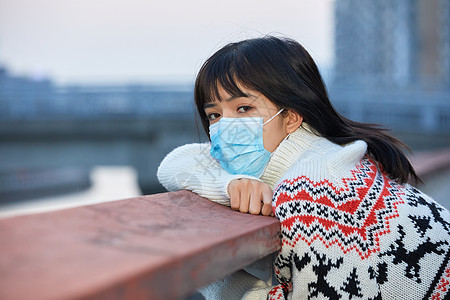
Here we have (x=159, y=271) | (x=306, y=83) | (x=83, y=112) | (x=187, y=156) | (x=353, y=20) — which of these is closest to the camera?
(x=159, y=271)

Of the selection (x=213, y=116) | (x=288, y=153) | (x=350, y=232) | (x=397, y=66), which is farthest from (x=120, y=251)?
(x=397, y=66)

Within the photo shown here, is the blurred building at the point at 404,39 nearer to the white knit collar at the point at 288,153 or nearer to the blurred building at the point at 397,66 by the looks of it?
the blurred building at the point at 397,66

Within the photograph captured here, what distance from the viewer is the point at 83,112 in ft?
47.7

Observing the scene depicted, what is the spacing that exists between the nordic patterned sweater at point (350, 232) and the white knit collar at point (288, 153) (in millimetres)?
123

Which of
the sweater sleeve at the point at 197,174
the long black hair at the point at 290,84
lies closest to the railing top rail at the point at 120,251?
the sweater sleeve at the point at 197,174

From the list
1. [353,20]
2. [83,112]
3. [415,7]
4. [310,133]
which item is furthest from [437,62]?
[310,133]

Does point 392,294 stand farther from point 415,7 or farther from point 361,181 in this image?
point 415,7

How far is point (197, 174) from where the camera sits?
6.23 feet

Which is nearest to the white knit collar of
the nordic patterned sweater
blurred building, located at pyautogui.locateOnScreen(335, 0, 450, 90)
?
the nordic patterned sweater

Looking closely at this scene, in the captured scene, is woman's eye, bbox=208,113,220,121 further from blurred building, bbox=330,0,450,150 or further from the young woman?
blurred building, bbox=330,0,450,150

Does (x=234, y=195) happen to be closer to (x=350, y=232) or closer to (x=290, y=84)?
(x=350, y=232)

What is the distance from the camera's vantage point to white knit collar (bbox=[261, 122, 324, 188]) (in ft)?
6.66

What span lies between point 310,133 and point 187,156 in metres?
0.60

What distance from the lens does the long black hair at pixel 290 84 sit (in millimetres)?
2072
